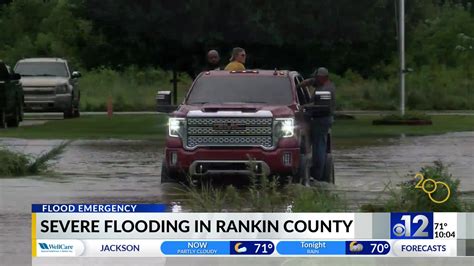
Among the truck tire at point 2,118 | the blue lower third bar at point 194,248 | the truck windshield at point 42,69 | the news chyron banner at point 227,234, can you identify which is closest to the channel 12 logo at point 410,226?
the news chyron banner at point 227,234

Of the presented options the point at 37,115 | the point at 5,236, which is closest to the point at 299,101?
the point at 5,236

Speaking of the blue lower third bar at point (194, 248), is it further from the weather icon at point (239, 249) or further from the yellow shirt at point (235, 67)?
the yellow shirt at point (235, 67)

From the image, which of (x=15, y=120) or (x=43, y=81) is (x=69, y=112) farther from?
(x=15, y=120)

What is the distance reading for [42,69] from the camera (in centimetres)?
4469

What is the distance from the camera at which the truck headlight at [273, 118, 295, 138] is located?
1952 centimetres

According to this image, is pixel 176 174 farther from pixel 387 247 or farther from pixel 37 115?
pixel 37 115

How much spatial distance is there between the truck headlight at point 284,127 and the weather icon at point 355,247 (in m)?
9.32

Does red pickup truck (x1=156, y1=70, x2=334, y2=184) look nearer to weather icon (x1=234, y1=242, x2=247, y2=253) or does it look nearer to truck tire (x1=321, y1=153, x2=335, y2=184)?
truck tire (x1=321, y1=153, x2=335, y2=184)

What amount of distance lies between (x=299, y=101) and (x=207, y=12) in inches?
669

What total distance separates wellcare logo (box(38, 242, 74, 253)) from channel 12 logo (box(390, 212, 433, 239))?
2.36m

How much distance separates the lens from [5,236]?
14.0 metres

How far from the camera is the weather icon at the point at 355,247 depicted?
10.2 m

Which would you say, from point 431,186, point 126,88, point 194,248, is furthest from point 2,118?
point 194,248

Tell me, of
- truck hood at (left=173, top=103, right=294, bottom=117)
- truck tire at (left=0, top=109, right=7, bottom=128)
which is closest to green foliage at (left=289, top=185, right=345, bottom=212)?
truck hood at (left=173, top=103, right=294, bottom=117)
